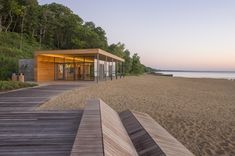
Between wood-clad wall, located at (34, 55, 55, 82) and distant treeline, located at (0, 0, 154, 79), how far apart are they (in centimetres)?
1817

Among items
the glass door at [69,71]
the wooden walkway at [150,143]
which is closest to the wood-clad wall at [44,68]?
the glass door at [69,71]

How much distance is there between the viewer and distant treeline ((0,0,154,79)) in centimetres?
5279

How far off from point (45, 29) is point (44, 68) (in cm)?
3528

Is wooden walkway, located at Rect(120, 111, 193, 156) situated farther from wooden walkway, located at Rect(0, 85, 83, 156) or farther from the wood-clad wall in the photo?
the wood-clad wall

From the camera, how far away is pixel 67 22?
6303 cm

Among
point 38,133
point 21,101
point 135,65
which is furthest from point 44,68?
point 135,65

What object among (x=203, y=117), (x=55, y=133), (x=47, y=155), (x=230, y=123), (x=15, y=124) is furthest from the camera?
(x=203, y=117)

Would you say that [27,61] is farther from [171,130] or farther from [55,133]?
[55,133]

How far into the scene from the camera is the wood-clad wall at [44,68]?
28797mm

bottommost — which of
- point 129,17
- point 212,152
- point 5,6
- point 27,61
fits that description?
point 212,152

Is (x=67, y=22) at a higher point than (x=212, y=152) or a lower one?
higher

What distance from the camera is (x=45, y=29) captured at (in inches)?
2525

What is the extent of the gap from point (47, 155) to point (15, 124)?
2.62m

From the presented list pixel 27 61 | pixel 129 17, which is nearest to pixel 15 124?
pixel 27 61
